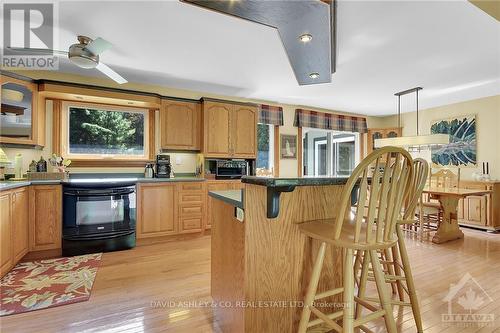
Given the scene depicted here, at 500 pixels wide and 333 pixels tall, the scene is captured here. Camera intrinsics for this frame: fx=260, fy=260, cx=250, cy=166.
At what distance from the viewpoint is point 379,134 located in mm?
6281

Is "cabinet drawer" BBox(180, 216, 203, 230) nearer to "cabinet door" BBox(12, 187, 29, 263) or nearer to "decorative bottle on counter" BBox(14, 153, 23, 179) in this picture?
"cabinet door" BBox(12, 187, 29, 263)

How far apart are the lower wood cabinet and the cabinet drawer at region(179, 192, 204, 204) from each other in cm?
176

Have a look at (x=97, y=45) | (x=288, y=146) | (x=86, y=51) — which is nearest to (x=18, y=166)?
(x=86, y=51)

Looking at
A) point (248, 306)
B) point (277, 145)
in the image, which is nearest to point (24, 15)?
point (248, 306)

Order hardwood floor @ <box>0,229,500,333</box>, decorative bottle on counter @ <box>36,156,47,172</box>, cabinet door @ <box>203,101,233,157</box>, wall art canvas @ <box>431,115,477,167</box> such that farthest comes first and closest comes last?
1. wall art canvas @ <box>431,115,477,167</box>
2. cabinet door @ <box>203,101,233,157</box>
3. decorative bottle on counter @ <box>36,156,47,172</box>
4. hardwood floor @ <box>0,229,500,333</box>

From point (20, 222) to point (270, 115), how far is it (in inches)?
159

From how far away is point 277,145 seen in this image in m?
5.28

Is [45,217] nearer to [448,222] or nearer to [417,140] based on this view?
[417,140]

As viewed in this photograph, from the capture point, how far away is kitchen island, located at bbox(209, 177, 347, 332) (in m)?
1.41

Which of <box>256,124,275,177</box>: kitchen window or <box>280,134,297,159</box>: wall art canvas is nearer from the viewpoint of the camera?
<box>256,124,275,177</box>: kitchen window

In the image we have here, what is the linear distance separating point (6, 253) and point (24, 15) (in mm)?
2161

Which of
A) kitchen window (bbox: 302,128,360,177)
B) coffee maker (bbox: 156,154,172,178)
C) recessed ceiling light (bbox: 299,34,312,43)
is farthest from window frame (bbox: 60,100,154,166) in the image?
kitchen window (bbox: 302,128,360,177)

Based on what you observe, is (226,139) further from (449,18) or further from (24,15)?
(449,18)

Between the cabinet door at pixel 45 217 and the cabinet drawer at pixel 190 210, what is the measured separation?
1464 millimetres
